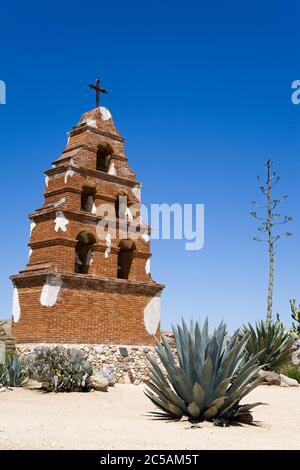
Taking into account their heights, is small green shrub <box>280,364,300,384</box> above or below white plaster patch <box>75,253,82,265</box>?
below

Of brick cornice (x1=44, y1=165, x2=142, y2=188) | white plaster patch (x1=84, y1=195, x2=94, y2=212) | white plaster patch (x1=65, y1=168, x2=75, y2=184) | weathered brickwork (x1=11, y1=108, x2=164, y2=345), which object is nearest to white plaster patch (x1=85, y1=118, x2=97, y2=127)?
weathered brickwork (x1=11, y1=108, x2=164, y2=345)

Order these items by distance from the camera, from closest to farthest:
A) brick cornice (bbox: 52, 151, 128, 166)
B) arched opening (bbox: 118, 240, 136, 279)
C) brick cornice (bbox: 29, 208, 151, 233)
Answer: brick cornice (bbox: 29, 208, 151, 233) → brick cornice (bbox: 52, 151, 128, 166) → arched opening (bbox: 118, 240, 136, 279)

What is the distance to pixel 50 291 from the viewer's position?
13.1 metres

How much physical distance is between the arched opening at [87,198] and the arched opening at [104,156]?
1.17m

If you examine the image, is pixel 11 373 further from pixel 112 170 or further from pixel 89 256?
pixel 112 170

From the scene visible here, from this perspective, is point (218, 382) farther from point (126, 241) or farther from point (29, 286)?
point (126, 241)

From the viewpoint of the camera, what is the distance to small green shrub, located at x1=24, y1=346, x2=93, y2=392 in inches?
395

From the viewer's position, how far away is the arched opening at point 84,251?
1493cm

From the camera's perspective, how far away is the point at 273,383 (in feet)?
39.7

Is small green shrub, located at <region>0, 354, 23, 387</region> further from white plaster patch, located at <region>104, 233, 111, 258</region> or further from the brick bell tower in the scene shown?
white plaster patch, located at <region>104, 233, 111, 258</region>

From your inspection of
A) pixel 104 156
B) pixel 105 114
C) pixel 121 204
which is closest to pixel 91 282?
pixel 121 204

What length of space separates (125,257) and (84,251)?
149cm

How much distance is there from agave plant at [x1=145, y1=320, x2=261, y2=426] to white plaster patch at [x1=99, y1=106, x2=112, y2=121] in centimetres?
1074

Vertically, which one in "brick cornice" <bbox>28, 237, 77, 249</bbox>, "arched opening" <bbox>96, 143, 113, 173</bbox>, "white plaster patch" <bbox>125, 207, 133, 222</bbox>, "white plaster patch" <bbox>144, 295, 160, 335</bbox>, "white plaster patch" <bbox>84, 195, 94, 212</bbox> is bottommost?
"white plaster patch" <bbox>144, 295, 160, 335</bbox>
